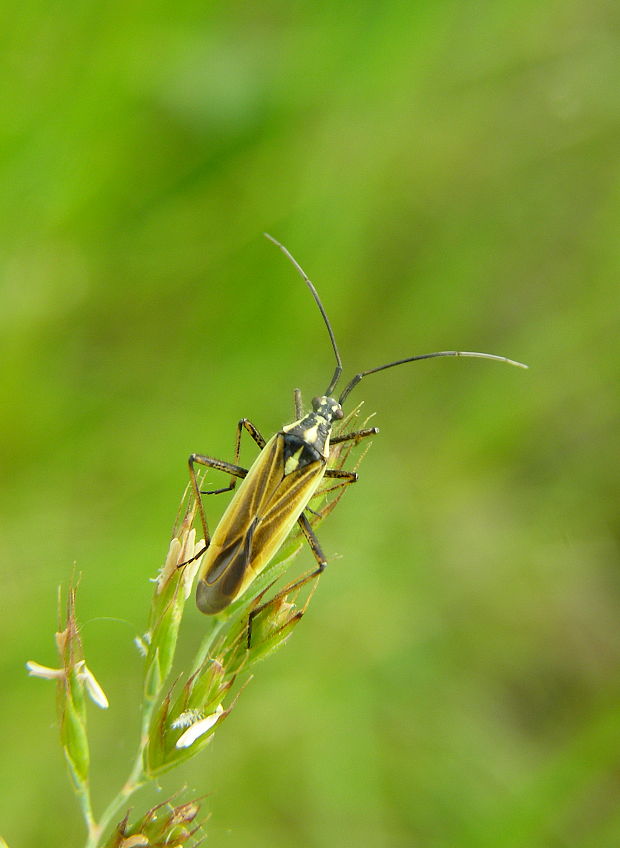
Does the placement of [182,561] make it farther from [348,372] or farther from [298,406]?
[348,372]

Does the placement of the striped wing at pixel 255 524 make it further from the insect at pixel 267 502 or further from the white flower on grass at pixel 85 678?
the white flower on grass at pixel 85 678

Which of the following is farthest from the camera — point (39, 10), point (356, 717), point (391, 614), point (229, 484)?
point (391, 614)

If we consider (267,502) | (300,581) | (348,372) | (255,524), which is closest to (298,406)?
(267,502)

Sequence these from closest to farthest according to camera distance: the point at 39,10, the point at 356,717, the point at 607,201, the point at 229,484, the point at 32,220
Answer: the point at 229,484
the point at 39,10
the point at 32,220
the point at 356,717
the point at 607,201

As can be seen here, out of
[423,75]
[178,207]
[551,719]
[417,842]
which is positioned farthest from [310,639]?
[423,75]

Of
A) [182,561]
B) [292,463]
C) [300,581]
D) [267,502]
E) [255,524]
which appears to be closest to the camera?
[182,561]

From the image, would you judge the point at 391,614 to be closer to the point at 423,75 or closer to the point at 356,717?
the point at 356,717

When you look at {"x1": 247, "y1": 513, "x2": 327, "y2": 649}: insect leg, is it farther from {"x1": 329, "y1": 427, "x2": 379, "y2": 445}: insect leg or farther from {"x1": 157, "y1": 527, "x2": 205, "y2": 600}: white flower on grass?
{"x1": 329, "y1": 427, "x2": 379, "y2": 445}: insect leg
